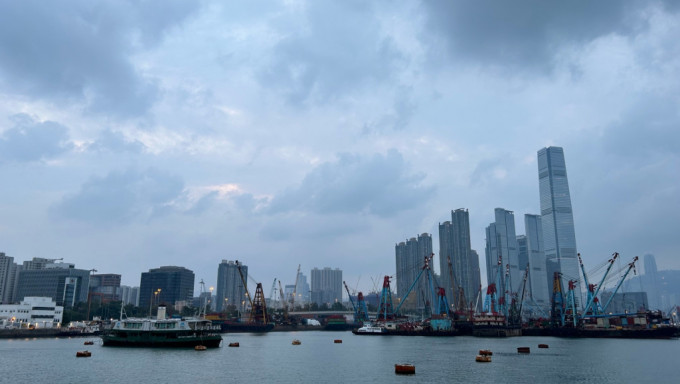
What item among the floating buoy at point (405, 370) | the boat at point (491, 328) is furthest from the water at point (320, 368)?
the boat at point (491, 328)

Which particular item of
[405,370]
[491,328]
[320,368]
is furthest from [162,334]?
[491,328]

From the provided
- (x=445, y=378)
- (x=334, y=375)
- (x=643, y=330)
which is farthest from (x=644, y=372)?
(x=643, y=330)

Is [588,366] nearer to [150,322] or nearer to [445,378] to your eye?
[445,378]

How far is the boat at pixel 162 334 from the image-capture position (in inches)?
4328

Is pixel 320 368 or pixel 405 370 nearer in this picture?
pixel 405 370

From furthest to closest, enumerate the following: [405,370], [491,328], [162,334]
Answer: [491,328] < [162,334] < [405,370]

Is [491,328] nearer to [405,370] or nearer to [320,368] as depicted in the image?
[320,368]

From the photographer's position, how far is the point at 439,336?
189125mm

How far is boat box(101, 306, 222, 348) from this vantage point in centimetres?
10994

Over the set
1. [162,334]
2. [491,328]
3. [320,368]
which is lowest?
[320,368]

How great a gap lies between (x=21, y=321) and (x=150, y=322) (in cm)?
11502

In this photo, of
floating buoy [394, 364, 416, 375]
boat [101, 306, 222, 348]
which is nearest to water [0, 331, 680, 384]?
floating buoy [394, 364, 416, 375]

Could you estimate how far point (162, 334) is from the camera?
111625 mm

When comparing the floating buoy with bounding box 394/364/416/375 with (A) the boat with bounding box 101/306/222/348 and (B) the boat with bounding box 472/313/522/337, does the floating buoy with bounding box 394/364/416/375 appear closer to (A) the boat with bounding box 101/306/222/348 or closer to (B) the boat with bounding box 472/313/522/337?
(A) the boat with bounding box 101/306/222/348
